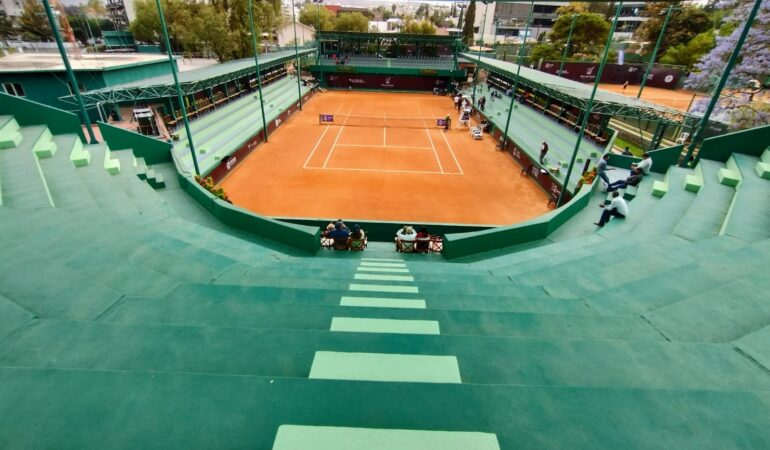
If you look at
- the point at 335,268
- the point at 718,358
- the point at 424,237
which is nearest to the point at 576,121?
the point at 424,237

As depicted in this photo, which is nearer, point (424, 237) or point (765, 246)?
point (765, 246)

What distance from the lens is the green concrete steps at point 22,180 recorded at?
29.2 feet

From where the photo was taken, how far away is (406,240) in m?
12.5

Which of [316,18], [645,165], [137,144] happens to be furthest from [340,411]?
[316,18]

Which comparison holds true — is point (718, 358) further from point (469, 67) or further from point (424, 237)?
point (469, 67)

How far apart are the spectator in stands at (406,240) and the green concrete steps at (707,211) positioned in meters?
7.62

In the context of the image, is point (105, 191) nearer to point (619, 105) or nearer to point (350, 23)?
point (619, 105)

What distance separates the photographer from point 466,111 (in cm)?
3578

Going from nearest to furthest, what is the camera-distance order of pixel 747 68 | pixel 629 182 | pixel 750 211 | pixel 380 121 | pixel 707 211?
pixel 750 211
pixel 707 211
pixel 629 182
pixel 747 68
pixel 380 121

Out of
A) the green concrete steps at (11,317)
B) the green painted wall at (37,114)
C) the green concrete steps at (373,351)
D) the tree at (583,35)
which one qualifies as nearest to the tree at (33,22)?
the green painted wall at (37,114)

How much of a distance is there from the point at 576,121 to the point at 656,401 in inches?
1114

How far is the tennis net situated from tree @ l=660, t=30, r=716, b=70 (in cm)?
3668

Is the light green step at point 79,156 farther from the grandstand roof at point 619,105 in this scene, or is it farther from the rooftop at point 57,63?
the grandstand roof at point 619,105

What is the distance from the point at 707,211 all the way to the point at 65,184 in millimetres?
19495
